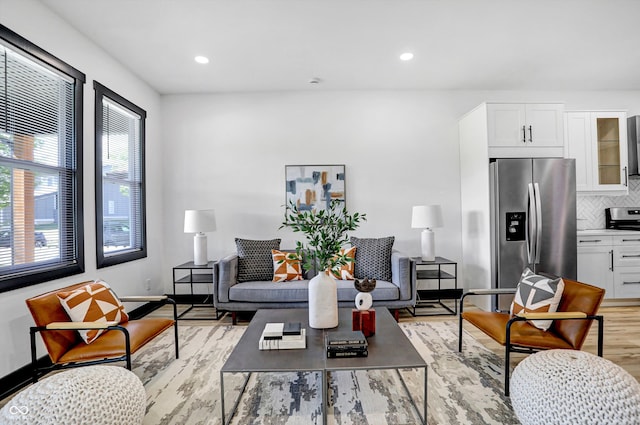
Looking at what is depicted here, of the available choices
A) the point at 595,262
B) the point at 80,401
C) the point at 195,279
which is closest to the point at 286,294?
the point at 195,279

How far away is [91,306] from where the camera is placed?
2.26 m

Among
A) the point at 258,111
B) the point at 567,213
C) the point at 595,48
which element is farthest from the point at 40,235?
the point at 595,48

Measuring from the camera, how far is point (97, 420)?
1465 millimetres

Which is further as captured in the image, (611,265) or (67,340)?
(611,265)

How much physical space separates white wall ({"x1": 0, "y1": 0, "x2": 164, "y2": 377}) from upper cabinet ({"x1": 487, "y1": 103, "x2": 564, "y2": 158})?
4.11m

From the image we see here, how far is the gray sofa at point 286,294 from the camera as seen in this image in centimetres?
345

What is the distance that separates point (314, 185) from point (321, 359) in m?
2.83

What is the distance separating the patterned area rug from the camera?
1.93 meters

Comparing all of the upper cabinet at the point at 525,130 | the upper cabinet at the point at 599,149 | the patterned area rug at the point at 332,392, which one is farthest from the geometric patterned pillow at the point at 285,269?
the upper cabinet at the point at 599,149

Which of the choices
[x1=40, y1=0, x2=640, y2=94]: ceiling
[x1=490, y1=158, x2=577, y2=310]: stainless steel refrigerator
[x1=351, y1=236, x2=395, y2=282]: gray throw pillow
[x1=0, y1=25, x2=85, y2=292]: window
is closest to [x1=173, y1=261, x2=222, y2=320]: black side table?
[x1=0, y1=25, x2=85, y2=292]: window

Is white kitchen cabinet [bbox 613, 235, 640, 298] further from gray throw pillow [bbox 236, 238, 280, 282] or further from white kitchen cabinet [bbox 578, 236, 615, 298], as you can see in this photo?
gray throw pillow [bbox 236, 238, 280, 282]

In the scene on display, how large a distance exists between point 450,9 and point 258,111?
2.61m

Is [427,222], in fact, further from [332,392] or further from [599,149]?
[599,149]

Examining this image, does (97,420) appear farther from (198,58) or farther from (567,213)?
(567,213)
